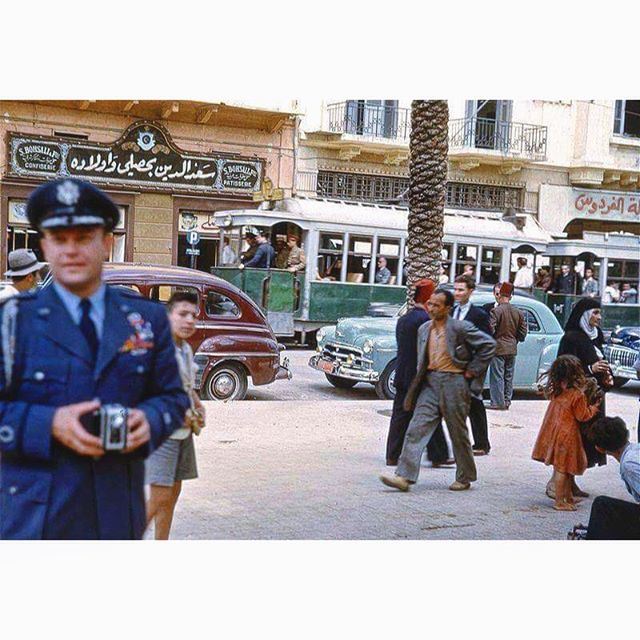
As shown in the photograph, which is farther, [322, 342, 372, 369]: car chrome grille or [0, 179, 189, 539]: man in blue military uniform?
[322, 342, 372, 369]: car chrome grille

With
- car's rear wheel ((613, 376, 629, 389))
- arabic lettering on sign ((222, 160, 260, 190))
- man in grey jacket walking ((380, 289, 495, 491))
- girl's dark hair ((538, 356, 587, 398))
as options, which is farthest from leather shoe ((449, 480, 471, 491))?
arabic lettering on sign ((222, 160, 260, 190))

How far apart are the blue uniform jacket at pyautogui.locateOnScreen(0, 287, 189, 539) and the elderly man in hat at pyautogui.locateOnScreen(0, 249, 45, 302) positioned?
1.14 ft

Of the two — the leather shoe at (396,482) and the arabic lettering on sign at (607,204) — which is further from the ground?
the arabic lettering on sign at (607,204)

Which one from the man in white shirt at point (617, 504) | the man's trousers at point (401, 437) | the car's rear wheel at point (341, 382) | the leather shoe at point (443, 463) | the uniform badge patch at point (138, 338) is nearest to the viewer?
the uniform badge patch at point (138, 338)

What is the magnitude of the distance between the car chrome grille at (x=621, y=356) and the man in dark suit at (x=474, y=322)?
912 mm

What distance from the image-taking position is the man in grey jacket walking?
18.3 ft

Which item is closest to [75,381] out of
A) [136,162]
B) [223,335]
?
[223,335]

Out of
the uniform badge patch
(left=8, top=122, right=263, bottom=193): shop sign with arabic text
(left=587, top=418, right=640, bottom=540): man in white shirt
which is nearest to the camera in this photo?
the uniform badge patch

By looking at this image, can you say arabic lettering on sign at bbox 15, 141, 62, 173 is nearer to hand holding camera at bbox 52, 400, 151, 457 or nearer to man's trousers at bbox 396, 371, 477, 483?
hand holding camera at bbox 52, 400, 151, 457

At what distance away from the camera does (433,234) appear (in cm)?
648

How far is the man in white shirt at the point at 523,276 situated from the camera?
630cm

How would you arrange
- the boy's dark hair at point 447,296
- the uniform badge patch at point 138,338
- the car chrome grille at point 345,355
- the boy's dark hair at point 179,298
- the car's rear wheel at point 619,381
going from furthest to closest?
the car chrome grille at point 345,355, the car's rear wheel at point 619,381, the boy's dark hair at point 447,296, the boy's dark hair at point 179,298, the uniform badge patch at point 138,338

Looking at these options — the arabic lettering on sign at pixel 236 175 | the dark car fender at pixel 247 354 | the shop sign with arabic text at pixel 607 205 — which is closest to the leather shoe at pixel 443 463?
the dark car fender at pixel 247 354

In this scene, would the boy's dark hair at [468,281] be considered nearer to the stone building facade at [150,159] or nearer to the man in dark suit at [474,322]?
the man in dark suit at [474,322]
